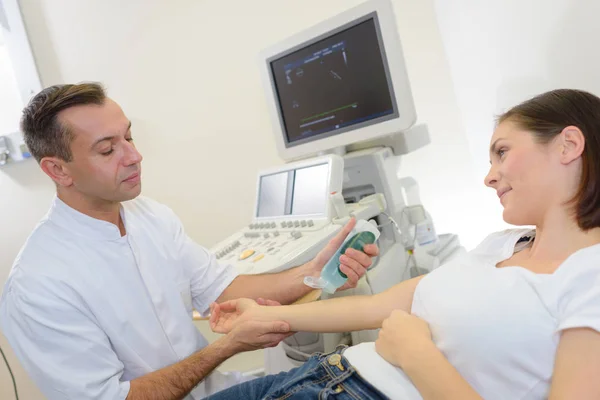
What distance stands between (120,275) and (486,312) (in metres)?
0.84

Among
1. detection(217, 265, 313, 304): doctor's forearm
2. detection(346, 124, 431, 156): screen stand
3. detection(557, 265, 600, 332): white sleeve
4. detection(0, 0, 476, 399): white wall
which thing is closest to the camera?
detection(557, 265, 600, 332): white sleeve

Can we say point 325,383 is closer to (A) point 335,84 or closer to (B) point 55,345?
(B) point 55,345

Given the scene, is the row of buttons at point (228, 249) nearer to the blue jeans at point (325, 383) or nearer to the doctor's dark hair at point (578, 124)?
the blue jeans at point (325, 383)

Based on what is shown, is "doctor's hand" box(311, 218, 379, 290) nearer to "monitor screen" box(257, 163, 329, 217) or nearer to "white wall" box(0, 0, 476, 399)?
"monitor screen" box(257, 163, 329, 217)

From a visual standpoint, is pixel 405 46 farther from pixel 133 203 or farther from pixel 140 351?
pixel 140 351

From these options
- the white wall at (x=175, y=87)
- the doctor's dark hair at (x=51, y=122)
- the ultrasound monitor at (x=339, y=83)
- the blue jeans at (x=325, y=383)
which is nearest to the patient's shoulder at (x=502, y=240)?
the blue jeans at (x=325, y=383)

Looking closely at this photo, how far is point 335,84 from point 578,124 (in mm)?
910

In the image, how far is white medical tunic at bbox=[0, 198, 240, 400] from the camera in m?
0.96

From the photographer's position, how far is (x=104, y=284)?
3.55 ft

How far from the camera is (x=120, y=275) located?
3.67 ft

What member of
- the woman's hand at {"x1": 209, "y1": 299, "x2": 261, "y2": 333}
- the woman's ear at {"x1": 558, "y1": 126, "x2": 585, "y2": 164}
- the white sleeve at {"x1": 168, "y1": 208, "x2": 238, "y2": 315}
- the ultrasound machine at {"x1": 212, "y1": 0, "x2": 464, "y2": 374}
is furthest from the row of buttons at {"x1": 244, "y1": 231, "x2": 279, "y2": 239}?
the woman's ear at {"x1": 558, "y1": 126, "x2": 585, "y2": 164}

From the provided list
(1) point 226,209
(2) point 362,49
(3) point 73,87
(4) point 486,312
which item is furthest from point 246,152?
(4) point 486,312

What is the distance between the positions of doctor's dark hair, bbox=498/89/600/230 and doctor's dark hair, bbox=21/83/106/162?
988 mm

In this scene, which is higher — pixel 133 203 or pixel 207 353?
pixel 133 203
